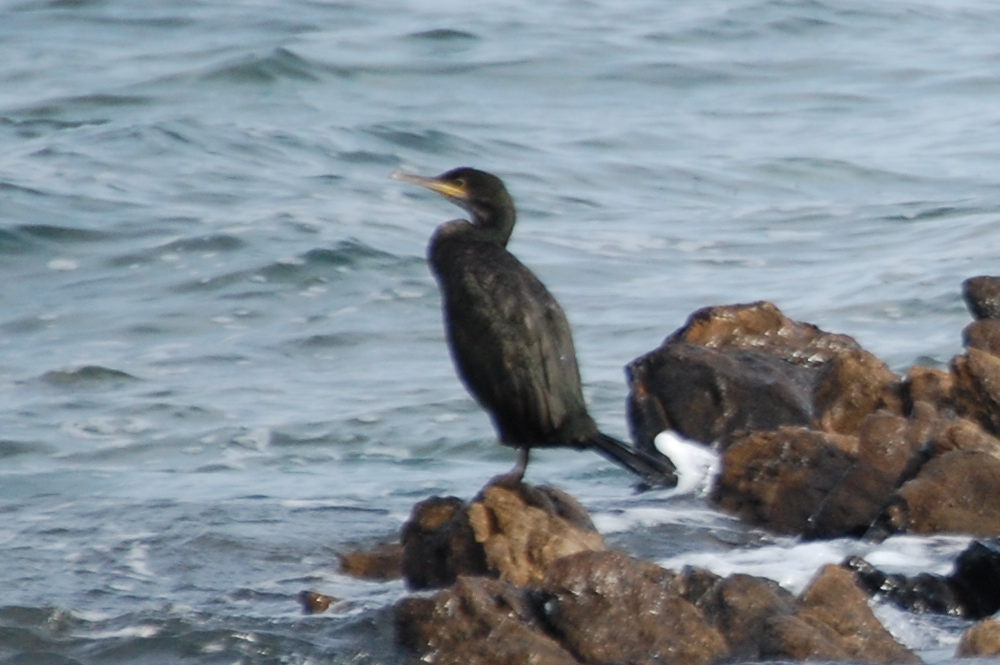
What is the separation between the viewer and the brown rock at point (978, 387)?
5965mm

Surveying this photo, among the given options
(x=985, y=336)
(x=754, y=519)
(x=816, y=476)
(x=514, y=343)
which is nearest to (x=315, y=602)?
(x=514, y=343)

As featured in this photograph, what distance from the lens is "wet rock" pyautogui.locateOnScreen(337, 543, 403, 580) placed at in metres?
5.45

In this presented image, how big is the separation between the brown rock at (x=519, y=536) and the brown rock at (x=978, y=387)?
158cm

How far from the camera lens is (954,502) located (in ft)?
17.3

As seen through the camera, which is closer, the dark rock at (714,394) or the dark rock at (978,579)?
the dark rock at (978,579)

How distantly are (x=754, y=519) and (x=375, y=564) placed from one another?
1.20m

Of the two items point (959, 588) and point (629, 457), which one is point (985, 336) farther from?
point (959, 588)

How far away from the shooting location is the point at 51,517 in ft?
21.1

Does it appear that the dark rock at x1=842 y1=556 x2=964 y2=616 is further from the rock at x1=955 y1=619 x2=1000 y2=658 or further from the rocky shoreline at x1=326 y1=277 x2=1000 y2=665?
the rock at x1=955 y1=619 x2=1000 y2=658

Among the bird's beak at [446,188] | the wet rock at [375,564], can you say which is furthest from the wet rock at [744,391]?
the wet rock at [375,564]

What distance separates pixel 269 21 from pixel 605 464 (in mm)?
11329

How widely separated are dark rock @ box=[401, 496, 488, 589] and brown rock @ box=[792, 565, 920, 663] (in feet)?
2.94

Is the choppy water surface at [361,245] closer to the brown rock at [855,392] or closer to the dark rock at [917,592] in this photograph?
the dark rock at [917,592]

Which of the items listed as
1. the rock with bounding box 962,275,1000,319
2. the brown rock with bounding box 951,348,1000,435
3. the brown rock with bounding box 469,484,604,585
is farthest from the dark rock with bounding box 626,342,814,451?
the brown rock with bounding box 469,484,604,585
